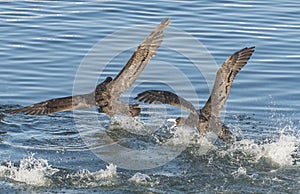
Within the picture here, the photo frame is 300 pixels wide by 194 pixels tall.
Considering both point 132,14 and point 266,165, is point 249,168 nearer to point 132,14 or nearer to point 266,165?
point 266,165

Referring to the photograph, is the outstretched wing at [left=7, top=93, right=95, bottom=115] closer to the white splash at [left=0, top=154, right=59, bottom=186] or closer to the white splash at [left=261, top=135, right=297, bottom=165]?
the white splash at [left=0, top=154, right=59, bottom=186]

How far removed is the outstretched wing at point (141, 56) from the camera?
1199 cm

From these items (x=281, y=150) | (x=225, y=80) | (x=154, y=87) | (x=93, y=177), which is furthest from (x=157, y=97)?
(x=154, y=87)

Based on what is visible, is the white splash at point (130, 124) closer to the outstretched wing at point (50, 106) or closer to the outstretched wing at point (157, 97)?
the outstretched wing at point (50, 106)

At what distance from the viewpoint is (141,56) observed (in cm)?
1203

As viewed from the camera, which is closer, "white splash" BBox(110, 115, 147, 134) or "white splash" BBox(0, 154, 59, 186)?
"white splash" BBox(0, 154, 59, 186)

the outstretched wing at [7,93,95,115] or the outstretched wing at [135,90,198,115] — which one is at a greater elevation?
the outstretched wing at [135,90,198,115]

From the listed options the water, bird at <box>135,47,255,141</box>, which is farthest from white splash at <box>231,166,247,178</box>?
bird at <box>135,47,255,141</box>

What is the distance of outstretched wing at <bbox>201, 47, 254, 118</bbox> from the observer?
12023mm

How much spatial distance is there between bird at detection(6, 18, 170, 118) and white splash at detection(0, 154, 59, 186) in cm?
90

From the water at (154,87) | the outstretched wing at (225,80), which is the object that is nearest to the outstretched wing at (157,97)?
the water at (154,87)

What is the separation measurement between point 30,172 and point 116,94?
2.50 meters

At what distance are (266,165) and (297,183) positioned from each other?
783mm

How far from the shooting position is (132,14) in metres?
19.4
